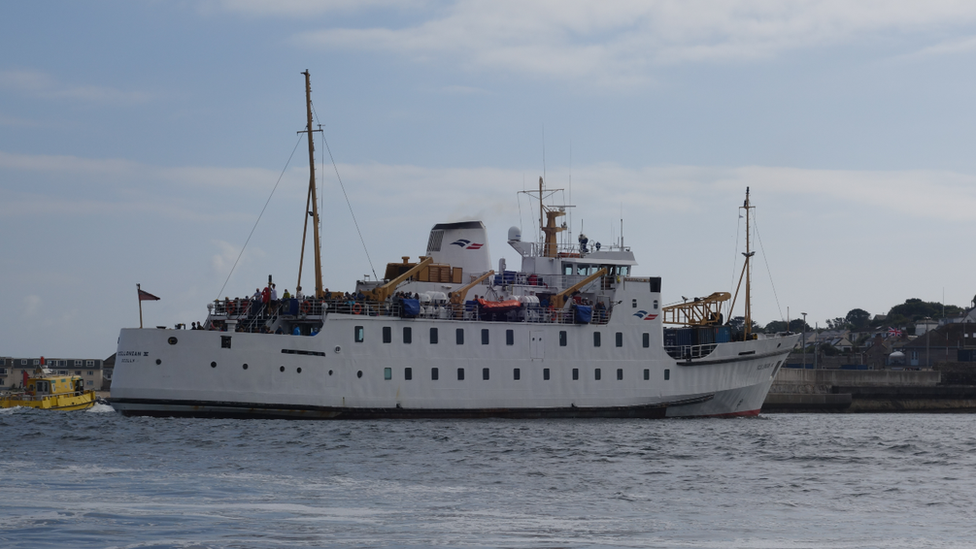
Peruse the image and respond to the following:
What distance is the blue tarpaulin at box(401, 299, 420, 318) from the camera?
110ft

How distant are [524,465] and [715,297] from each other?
75.1 ft

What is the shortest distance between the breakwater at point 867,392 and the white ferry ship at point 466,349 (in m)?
16.7

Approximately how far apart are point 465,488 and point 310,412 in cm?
1551

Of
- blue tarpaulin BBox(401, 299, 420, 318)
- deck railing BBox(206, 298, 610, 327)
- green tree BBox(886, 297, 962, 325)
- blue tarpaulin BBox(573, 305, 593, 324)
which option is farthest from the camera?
green tree BBox(886, 297, 962, 325)

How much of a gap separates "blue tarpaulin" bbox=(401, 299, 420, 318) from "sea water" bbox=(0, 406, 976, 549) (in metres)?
4.87

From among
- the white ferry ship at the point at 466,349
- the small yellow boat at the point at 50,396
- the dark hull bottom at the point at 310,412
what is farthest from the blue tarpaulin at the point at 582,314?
the small yellow boat at the point at 50,396

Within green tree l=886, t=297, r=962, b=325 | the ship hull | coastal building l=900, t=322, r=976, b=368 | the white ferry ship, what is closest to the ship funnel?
the white ferry ship

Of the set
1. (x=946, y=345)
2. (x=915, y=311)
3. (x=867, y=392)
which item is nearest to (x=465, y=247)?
(x=867, y=392)

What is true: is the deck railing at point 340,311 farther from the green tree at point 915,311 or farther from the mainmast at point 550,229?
the green tree at point 915,311

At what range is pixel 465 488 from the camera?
695 inches

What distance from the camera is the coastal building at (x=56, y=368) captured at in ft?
299

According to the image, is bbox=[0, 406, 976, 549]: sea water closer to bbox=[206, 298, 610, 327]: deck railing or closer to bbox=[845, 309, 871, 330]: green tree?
bbox=[206, 298, 610, 327]: deck railing

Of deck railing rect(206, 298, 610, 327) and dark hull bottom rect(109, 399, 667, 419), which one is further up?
deck railing rect(206, 298, 610, 327)

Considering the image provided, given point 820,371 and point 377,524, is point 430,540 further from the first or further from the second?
point 820,371
